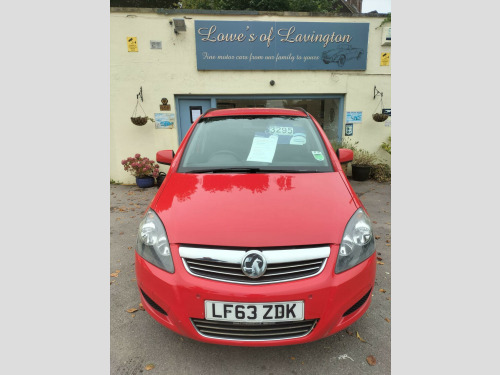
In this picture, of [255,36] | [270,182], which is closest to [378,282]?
[270,182]

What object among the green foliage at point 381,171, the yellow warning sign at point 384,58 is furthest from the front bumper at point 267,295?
the yellow warning sign at point 384,58

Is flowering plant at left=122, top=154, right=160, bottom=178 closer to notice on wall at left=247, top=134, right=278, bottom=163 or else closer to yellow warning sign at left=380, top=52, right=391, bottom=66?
notice on wall at left=247, top=134, right=278, bottom=163

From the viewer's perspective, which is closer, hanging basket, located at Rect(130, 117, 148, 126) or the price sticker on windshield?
the price sticker on windshield

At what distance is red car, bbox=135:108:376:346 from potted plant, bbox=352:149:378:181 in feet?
17.6

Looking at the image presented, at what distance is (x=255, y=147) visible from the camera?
2.49m

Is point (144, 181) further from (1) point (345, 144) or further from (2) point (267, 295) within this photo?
(2) point (267, 295)

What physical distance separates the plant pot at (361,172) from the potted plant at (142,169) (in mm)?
4851

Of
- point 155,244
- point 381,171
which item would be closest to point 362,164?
point 381,171

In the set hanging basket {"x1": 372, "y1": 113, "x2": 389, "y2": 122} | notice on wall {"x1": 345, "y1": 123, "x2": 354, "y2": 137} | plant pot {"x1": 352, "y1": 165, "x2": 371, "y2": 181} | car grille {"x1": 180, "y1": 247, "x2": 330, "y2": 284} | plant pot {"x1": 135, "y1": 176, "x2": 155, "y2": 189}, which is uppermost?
hanging basket {"x1": 372, "y1": 113, "x2": 389, "y2": 122}

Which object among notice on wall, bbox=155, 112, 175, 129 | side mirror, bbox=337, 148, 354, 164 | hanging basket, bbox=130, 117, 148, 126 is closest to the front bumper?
side mirror, bbox=337, 148, 354, 164

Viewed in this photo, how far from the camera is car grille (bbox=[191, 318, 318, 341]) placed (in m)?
1.50

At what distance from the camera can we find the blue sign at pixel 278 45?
20.6 feet

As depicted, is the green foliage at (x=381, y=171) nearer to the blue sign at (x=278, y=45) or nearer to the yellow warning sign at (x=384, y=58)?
the yellow warning sign at (x=384, y=58)

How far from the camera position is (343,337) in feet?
6.40
